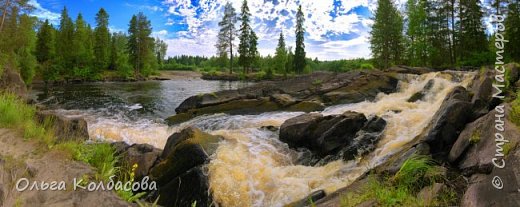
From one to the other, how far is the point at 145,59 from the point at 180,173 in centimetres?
7066

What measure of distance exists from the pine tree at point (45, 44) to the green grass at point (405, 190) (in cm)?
7991

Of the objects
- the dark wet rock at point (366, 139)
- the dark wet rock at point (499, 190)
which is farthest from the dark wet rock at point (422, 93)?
the dark wet rock at point (499, 190)

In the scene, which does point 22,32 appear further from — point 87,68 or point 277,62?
point 277,62

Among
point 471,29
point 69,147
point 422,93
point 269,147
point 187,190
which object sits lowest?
→ point 187,190

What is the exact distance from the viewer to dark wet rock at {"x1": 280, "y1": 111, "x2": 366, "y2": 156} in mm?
11391

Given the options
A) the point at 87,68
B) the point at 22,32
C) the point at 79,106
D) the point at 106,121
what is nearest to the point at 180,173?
the point at 106,121

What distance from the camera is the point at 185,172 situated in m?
9.19

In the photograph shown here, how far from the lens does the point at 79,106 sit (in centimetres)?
2544

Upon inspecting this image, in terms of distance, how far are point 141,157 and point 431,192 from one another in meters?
8.32

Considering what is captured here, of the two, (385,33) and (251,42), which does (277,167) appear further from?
(251,42)

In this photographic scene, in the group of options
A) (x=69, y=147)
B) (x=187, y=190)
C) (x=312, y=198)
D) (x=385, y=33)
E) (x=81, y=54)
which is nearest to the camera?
(x=69, y=147)

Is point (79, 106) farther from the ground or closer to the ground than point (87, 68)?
closer to the ground

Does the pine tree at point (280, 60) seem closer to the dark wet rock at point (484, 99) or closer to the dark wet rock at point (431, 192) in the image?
the dark wet rock at point (484, 99)
